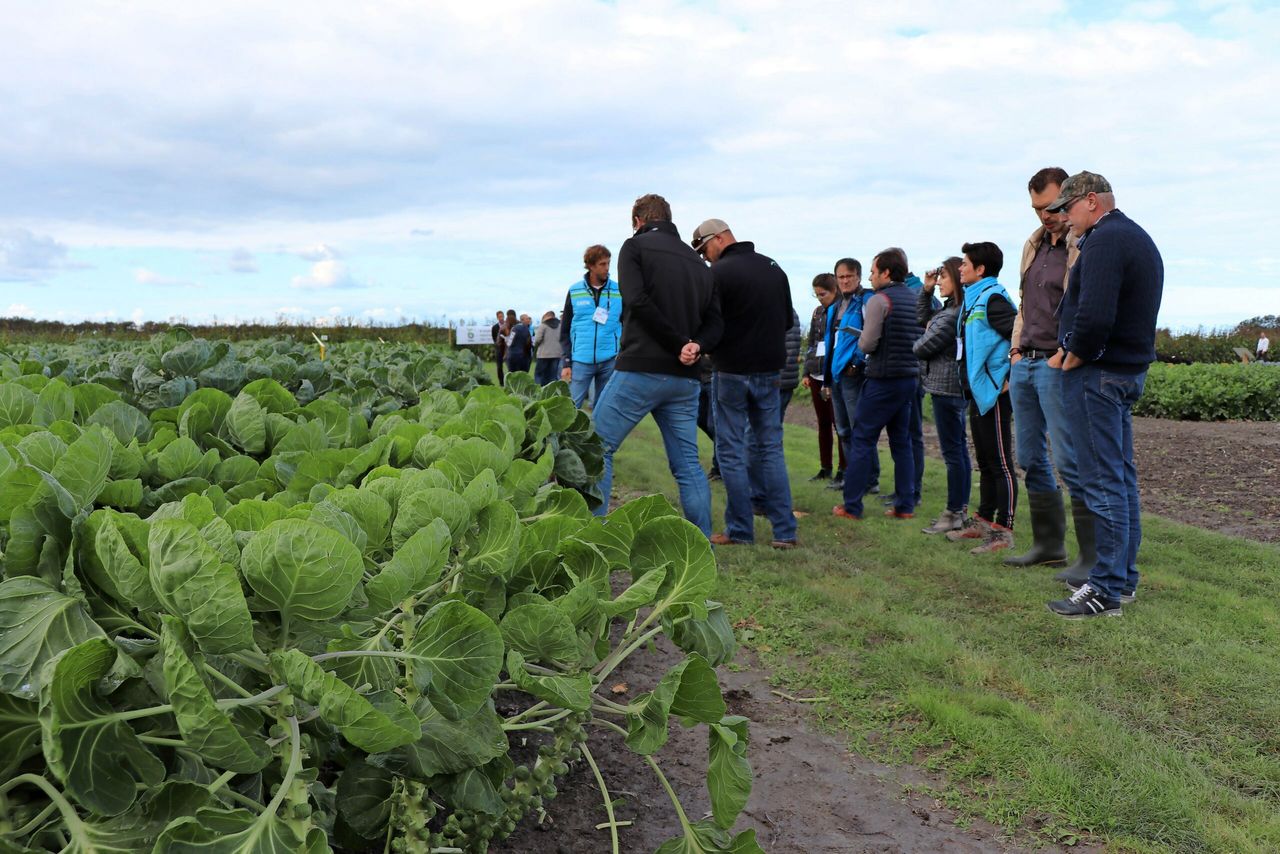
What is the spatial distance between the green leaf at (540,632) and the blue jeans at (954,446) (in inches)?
242

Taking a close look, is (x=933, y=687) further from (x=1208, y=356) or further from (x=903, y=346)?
(x=1208, y=356)

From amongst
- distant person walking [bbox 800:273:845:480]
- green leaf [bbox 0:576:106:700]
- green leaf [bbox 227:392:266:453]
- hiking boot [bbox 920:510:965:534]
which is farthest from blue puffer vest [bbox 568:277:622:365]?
→ green leaf [bbox 0:576:106:700]

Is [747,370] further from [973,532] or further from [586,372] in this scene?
[586,372]

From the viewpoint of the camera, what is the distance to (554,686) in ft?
4.58

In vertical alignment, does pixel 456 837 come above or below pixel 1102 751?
above

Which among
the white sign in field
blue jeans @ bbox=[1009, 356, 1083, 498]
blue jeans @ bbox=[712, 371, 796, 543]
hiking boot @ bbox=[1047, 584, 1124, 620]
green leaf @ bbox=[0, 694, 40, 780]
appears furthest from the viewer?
the white sign in field

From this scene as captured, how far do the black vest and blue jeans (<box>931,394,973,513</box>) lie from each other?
36 cm

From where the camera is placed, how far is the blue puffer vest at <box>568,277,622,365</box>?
30.0 feet

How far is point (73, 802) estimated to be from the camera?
3.86ft

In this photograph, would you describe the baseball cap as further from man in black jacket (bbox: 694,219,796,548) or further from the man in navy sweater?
the man in navy sweater

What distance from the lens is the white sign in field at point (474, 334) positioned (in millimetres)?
26938

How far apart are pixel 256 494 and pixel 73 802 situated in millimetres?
911

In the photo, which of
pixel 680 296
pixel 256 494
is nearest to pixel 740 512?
pixel 680 296

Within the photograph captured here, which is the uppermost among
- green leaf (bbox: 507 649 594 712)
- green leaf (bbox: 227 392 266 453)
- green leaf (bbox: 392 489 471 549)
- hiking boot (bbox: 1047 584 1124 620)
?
green leaf (bbox: 227 392 266 453)
